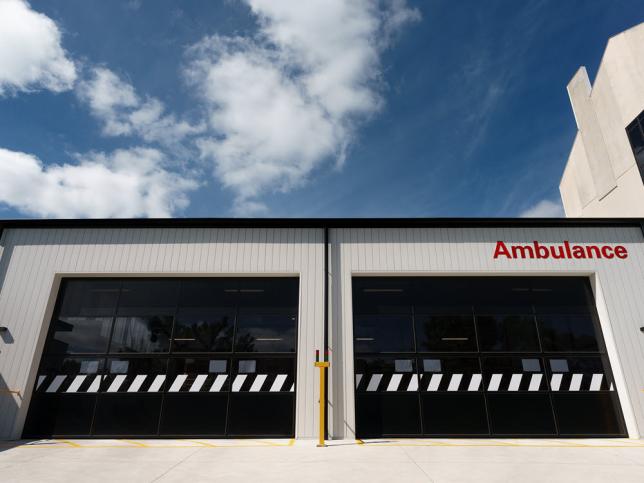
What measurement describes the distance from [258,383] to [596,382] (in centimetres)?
985

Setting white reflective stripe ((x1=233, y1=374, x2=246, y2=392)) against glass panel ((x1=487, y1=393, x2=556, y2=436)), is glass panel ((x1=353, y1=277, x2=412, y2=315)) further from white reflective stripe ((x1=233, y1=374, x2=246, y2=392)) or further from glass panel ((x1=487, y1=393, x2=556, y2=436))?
white reflective stripe ((x1=233, y1=374, x2=246, y2=392))

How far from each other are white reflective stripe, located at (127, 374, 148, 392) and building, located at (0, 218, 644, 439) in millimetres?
67

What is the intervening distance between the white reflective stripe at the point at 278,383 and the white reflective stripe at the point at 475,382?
17.6 ft

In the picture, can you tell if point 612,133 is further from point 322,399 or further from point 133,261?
point 133,261

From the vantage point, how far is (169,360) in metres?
10.8

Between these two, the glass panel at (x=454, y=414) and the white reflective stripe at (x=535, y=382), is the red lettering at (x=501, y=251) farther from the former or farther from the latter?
the glass panel at (x=454, y=414)

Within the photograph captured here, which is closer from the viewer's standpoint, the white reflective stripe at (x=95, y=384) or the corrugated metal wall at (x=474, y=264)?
the white reflective stripe at (x=95, y=384)

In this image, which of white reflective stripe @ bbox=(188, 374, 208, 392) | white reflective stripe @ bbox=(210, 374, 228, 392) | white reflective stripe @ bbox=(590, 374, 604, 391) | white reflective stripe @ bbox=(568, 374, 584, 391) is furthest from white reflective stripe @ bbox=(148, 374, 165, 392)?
white reflective stripe @ bbox=(590, 374, 604, 391)

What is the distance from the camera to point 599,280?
447 inches

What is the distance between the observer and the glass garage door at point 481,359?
1034 centimetres

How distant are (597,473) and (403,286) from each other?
619 centimetres

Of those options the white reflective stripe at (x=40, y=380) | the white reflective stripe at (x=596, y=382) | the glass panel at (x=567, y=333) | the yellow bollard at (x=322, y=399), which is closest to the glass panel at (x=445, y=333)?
the glass panel at (x=567, y=333)

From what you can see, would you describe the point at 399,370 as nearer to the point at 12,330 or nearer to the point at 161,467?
the point at 161,467

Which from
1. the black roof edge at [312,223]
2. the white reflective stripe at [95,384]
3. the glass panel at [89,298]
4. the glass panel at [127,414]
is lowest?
the glass panel at [127,414]
